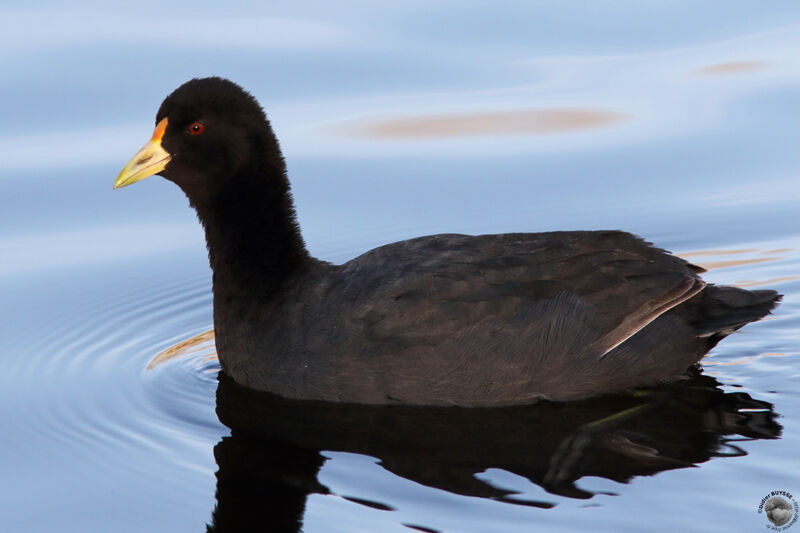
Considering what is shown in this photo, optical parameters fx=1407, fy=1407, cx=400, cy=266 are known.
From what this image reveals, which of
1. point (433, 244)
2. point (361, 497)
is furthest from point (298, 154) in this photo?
point (361, 497)

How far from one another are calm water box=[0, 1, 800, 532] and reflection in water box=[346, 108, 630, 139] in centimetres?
3

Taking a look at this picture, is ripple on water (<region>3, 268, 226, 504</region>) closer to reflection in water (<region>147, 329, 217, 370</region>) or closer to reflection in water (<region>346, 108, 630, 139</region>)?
reflection in water (<region>147, 329, 217, 370</region>)

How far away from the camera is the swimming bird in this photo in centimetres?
809

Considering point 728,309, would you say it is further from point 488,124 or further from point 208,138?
point 488,124

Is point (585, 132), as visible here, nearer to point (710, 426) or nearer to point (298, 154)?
point (298, 154)

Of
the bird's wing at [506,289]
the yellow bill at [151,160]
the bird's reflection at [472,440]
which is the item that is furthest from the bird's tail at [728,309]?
the yellow bill at [151,160]

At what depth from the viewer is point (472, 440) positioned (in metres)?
7.75

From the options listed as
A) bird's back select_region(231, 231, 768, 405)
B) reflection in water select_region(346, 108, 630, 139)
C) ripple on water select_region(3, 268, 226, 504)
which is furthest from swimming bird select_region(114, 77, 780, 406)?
reflection in water select_region(346, 108, 630, 139)

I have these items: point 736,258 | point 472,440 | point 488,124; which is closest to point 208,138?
point 472,440

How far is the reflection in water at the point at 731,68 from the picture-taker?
1329 cm

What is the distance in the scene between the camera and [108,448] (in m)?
7.89

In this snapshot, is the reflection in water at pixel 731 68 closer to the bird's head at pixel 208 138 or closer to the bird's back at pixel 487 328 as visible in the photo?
the bird's back at pixel 487 328

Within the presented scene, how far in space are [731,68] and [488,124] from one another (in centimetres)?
247

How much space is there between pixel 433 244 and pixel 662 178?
388 cm
